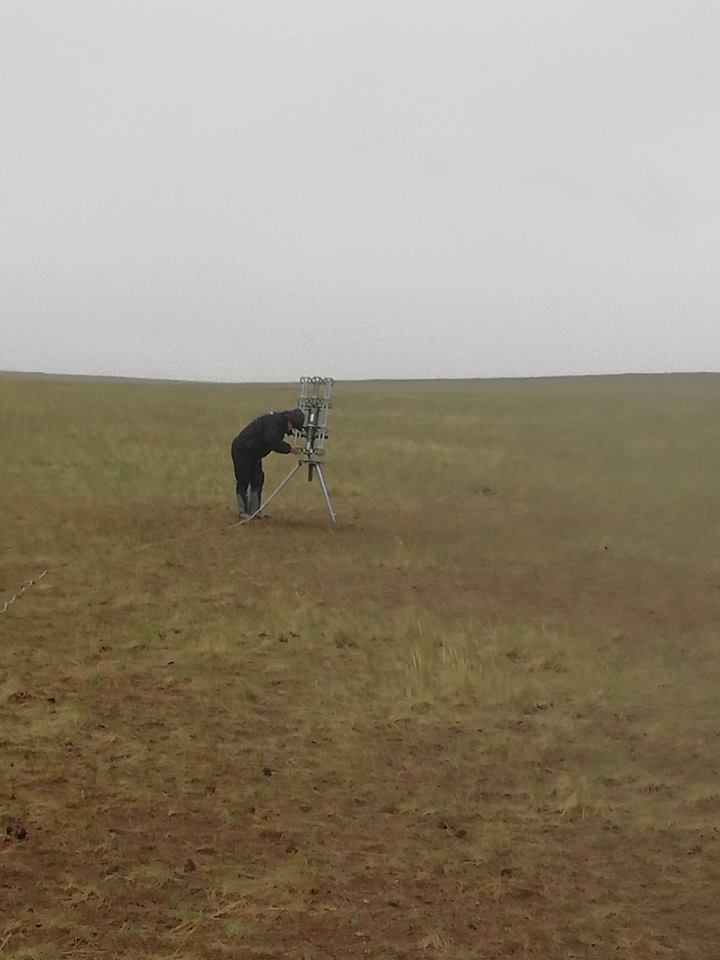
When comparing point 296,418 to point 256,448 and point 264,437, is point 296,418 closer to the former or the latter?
point 264,437

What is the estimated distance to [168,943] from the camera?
416 cm

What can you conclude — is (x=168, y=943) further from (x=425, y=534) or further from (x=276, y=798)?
(x=425, y=534)

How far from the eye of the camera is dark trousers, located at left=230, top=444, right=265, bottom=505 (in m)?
14.4

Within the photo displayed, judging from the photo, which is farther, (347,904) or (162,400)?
(162,400)

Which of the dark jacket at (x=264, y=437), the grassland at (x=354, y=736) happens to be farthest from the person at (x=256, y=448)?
the grassland at (x=354, y=736)

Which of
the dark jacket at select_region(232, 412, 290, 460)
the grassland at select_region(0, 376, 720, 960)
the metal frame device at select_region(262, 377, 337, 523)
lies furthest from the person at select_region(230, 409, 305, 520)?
the grassland at select_region(0, 376, 720, 960)

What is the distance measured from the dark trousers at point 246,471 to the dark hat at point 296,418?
0.83 m

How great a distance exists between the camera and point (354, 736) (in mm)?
6797

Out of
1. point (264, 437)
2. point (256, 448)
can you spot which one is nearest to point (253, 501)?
point (256, 448)

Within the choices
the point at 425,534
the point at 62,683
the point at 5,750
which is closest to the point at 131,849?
the point at 5,750

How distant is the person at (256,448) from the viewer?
549 inches

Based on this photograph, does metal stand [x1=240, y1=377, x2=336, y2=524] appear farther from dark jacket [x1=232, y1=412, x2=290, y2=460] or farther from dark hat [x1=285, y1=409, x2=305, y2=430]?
dark jacket [x1=232, y1=412, x2=290, y2=460]

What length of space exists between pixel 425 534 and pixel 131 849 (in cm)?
1033

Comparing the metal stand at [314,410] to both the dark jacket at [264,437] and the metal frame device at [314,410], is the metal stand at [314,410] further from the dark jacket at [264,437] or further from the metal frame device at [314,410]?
the dark jacket at [264,437]
